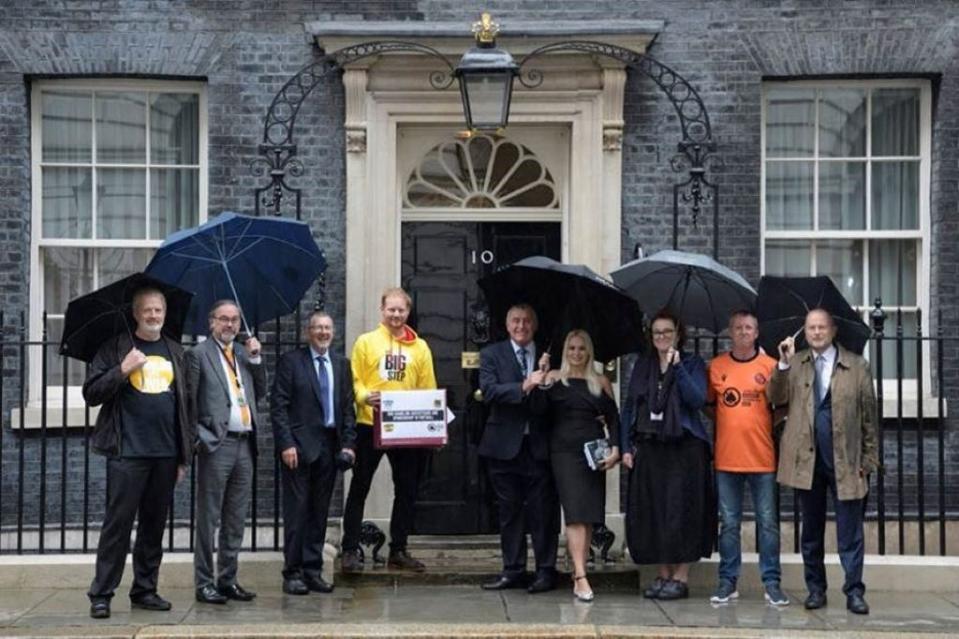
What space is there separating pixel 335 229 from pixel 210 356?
2446 mm

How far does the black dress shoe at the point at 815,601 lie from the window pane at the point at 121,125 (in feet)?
19.0

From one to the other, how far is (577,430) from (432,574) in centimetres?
148

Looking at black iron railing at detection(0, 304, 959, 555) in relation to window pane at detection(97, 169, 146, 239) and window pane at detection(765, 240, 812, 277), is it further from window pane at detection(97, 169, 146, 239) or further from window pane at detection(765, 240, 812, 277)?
window pane at detection(97, 169, 146, 239)

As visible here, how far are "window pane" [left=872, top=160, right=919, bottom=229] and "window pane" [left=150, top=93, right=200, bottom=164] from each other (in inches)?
197

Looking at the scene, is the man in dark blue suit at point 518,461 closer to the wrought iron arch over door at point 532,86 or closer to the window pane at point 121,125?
the wrought iron arch over door at point 532,86

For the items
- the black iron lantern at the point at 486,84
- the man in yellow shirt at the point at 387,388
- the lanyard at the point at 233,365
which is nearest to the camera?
the lanyard at the point at 233,365

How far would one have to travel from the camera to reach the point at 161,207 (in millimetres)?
13164

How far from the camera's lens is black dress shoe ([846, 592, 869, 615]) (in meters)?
10.5

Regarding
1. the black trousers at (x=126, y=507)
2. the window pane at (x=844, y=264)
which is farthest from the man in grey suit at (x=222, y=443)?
the window pane at (x=844, y=264)

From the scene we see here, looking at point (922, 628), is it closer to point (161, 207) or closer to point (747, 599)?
point (747, 599)

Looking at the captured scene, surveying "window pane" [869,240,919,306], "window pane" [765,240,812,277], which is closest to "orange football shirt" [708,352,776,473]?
"window pane" [765,240,812,277]

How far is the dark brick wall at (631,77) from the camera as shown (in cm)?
1283

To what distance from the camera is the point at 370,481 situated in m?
11.6

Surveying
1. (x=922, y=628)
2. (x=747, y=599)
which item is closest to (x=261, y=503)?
(x=747, y=599)
